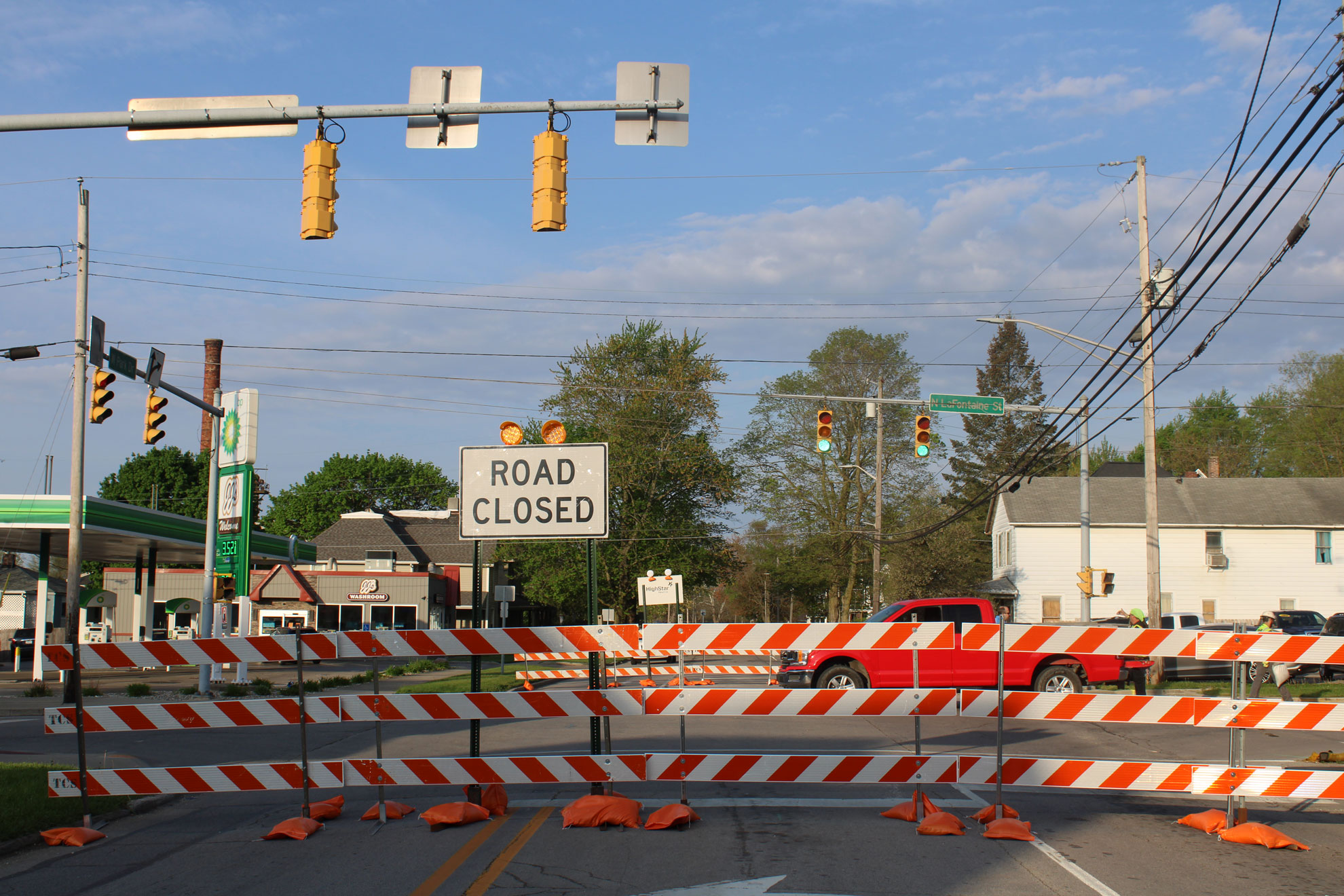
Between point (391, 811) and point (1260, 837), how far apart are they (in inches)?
256

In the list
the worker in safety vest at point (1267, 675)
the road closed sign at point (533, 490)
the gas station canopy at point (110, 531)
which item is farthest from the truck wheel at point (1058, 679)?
the gas station canopy at point (110, 531)

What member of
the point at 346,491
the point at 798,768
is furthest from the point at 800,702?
the point at 346,491

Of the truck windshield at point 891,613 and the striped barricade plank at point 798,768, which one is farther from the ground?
the truck windshield at point 891,613

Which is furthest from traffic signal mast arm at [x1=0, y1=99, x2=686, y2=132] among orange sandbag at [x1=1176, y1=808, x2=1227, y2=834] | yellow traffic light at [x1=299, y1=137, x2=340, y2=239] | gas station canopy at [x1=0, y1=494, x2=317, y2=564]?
gas station canopy at [x1=0, y1=494, x2=317, y2=564]

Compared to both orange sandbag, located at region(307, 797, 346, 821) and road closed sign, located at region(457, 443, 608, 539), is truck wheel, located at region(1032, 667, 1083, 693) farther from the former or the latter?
orange sandbag, located at region(307, 797, 346, 821)

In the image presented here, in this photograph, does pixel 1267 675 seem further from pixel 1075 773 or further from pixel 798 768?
pixel 798 768

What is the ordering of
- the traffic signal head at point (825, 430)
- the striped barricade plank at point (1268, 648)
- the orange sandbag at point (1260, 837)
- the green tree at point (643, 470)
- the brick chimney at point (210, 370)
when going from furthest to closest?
the green tree at point (643, 470) < the brick chimney at point (210, 370) < the traffic signal head at point (825, 430) < the striped barricade plank at point (1268, 648) < the orange sandbag at point (1260, 837)

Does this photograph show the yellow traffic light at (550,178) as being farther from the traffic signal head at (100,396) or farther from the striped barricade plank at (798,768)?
the traffic signal head at (100,396)

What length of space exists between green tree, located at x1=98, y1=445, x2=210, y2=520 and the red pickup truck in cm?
7026

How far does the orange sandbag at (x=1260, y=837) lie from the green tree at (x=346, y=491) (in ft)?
260

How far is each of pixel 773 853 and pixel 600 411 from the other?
45.0m

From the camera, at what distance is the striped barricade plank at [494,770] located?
7898 mm

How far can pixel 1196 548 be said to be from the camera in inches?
1841

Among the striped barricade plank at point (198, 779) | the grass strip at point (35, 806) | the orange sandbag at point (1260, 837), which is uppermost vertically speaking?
the striped barricade plank at point (198, 779)
